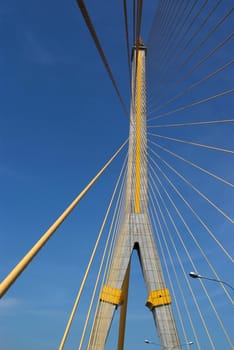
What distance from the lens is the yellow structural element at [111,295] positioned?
13.9 metres

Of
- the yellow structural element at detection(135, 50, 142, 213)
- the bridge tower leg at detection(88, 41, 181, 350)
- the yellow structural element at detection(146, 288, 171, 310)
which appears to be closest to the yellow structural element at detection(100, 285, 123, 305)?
the bridge tower leg at detection(88, 41, 181, 350)

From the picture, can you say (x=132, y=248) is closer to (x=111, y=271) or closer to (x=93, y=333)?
(x=111, y=271)

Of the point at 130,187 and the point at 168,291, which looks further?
the point at 130,187

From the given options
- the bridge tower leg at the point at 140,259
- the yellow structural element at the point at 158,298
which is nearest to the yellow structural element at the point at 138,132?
the bridge tower leg at the point at 140,259

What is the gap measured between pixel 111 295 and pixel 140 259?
1711 mm

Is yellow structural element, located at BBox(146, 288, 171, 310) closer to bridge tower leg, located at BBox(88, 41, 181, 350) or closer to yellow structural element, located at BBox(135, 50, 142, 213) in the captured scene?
bridge tower leg, located at BBox(88, 41, 181, 350)

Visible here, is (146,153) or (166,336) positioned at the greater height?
(146,153)

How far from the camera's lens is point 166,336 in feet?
43.7

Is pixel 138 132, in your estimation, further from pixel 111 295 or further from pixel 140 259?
pixel 111 295

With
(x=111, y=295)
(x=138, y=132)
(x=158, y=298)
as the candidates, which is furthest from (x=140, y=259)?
(x=138, y=132)

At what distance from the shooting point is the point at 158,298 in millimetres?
13898

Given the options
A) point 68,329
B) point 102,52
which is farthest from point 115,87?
point 68,329

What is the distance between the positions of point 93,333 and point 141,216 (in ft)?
15.1

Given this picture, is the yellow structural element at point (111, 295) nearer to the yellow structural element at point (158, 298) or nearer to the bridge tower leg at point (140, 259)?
the bridge tower leg at point (140, 259)
